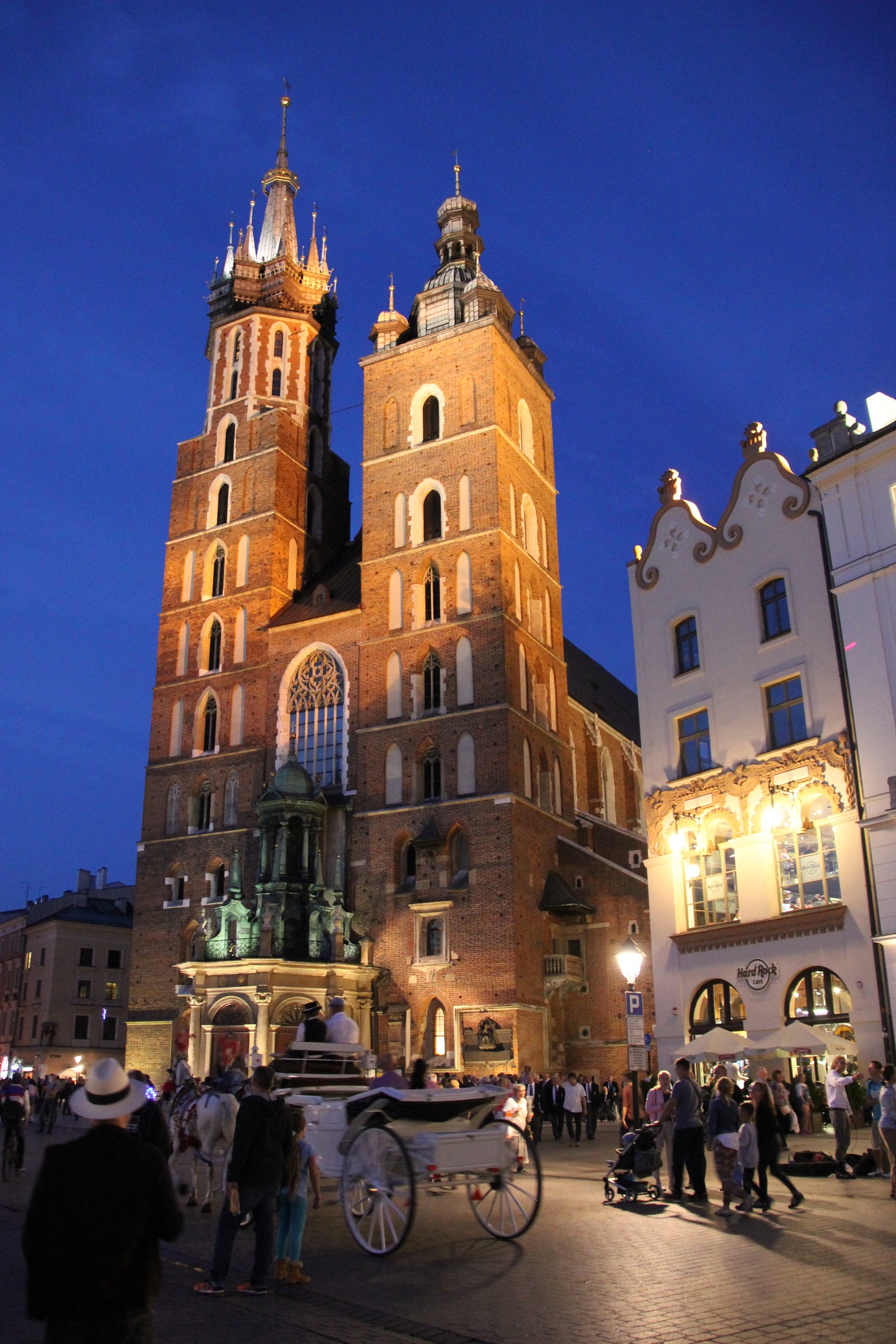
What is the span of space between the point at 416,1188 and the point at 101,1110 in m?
5.35

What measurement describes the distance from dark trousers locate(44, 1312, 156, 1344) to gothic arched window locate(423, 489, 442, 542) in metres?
35.0

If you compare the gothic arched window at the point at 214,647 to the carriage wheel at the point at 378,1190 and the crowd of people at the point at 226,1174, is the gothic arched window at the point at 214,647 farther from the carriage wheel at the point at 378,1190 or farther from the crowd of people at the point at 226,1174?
the carriage wheel at the point at 378,1190

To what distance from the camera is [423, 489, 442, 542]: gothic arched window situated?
3875 centimetres

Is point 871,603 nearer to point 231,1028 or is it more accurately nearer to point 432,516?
point 432,516

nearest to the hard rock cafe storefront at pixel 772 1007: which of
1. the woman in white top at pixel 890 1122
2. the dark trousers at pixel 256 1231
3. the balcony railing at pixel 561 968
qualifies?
the woman in white top at pixel 890 1122

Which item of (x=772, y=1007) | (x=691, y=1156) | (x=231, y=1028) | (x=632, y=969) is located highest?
(x=632, y=969)

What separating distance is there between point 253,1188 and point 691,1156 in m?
6.77

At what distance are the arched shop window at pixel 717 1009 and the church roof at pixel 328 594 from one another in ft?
65.7

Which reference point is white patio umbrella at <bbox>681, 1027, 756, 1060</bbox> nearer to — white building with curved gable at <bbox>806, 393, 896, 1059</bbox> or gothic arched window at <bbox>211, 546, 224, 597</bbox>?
white building with curved gable at <bbox>806, 393, 896, 1059</bbox>

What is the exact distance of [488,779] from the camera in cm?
3425

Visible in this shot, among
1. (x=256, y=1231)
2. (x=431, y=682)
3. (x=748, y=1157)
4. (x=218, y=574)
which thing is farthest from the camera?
(x=218, y=574)

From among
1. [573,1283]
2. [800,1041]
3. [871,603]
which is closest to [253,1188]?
[573,1283]

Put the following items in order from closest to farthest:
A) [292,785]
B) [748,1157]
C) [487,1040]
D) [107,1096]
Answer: [107,1096], [748,1157], [487,1040], [292,785]

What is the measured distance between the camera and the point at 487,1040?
31438 millimetres
